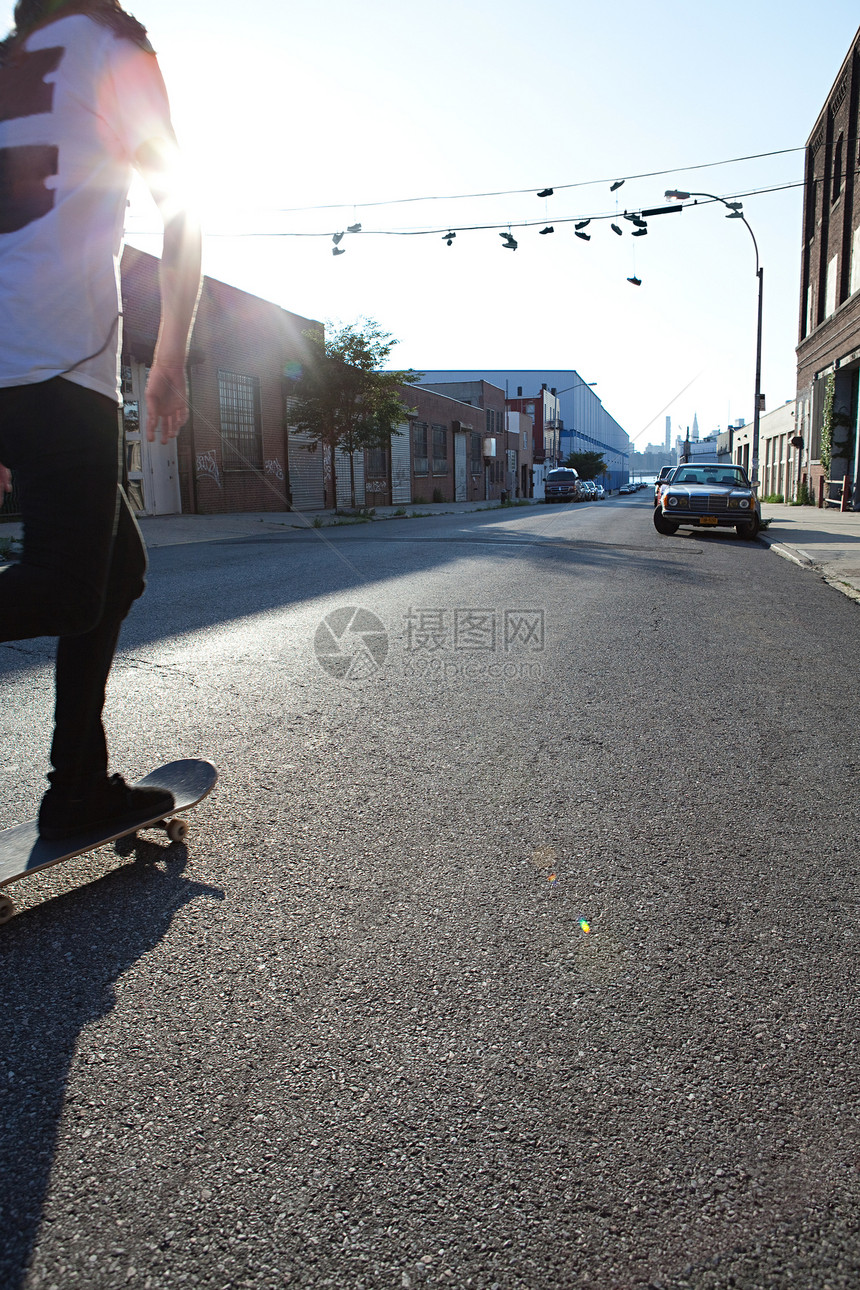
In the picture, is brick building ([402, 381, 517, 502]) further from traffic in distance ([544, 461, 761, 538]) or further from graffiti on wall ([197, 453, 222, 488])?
traffic in distance ([544, 461, 761, 538])

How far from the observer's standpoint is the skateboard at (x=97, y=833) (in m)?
2.03

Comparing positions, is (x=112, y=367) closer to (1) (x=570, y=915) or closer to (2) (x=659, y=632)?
(1) (x=570, y=915)

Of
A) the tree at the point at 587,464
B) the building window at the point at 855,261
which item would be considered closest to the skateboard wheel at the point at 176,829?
the building window at the point at 855,261

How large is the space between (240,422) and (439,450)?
23.8 m

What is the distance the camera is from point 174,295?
7.46ft

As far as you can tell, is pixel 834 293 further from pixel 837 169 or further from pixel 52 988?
pixel 52 988

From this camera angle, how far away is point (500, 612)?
6848 mm

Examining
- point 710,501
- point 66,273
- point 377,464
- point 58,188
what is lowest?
point 710,501

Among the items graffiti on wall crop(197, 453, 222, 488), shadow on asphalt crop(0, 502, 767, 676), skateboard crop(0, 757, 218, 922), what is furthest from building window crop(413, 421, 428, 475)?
skateboard crop(0, 757, 218, 922)

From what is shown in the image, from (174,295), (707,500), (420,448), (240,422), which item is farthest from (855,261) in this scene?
(174,295)

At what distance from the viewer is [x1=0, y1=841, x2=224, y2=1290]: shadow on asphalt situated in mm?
1266

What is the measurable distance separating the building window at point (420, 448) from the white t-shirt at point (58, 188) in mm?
42830

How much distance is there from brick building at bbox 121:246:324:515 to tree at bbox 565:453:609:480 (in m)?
69.6

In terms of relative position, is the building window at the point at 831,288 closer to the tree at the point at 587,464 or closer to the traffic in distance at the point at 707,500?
the traffic in distance at the point at 707,500
